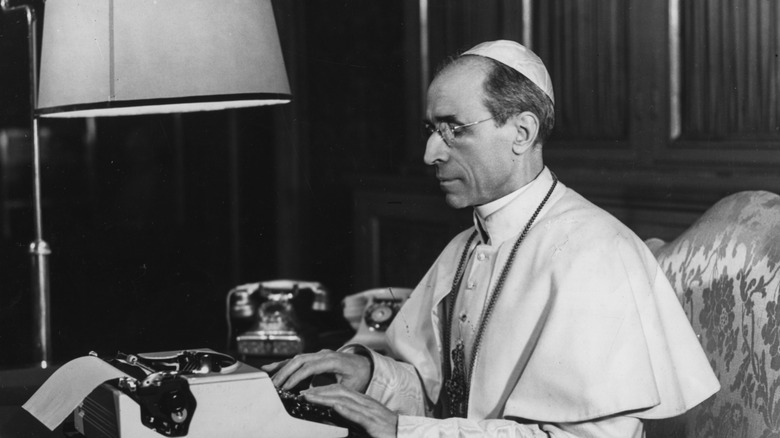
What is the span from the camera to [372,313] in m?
3.30

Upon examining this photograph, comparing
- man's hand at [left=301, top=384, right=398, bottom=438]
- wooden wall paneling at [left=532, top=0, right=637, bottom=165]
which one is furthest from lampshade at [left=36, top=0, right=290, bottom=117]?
wooden wall paneling at [left=532, top=0, right=637, bottom=165]

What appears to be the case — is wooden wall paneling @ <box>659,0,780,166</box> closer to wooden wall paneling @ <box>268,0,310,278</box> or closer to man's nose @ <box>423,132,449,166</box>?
man's nose @ <box>423,132,449,166</box>

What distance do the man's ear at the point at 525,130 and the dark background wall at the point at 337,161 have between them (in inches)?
29.2

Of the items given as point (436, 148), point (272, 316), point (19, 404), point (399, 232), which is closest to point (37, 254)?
point (19, 404)

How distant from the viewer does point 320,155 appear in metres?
4.41

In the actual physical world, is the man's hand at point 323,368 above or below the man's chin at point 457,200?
below

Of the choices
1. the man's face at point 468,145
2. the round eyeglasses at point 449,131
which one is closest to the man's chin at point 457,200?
the man's face at point 468,145

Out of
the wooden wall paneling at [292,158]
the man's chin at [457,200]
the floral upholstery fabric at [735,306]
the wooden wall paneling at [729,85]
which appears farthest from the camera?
the wooden wall paneling at [292,158]

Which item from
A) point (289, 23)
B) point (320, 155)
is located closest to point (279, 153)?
point (320, 155)

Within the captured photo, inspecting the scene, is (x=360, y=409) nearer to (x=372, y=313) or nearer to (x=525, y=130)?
(x=525, y=130)

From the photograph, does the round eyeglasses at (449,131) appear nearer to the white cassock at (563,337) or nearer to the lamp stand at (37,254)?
the white cassock at (563,337)

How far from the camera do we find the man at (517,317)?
205 cm

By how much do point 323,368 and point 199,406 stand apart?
0.47 meters

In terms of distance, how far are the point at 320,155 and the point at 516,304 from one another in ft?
7.57
